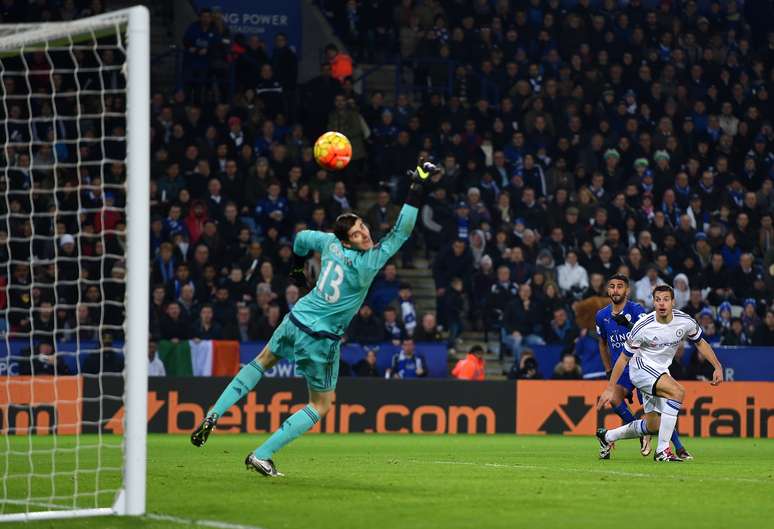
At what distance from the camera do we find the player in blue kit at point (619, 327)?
50.2ft

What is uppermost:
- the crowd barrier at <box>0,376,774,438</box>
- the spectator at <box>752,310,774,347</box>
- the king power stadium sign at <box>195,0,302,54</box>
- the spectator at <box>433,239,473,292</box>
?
the king power stadium sign at <box>195,0,302,54</box>

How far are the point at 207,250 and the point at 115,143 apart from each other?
2.56 meters

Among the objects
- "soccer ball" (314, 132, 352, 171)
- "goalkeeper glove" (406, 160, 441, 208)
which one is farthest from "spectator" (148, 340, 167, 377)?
"goalkeeper glove" (406, 160, 441, 208)

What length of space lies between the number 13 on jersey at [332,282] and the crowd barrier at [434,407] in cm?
984

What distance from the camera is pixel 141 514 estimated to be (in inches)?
326

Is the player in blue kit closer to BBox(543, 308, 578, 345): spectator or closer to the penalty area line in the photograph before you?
BBox(543, 308, 578, 345): spectator

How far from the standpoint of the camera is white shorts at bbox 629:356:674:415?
14336 mm

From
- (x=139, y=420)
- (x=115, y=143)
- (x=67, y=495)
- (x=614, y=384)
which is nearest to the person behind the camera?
(x=139, y=420)

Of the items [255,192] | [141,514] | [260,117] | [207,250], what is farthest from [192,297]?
[141,514]

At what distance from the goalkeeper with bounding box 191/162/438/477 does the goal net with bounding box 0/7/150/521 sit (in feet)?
3.78

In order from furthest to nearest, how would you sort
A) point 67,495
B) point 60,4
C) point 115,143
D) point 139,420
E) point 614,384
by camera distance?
point 60,4 < point 115,143 < point 614,384 < point 67,495 < point 139,420

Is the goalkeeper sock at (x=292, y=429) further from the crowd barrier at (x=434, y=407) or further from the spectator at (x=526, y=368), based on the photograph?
the spectator at (x=526, y=368)


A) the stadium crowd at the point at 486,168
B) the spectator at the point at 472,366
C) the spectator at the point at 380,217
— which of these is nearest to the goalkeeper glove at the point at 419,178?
the stadium crowd at the point at 486,168

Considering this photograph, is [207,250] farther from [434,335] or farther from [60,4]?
[60,4]
